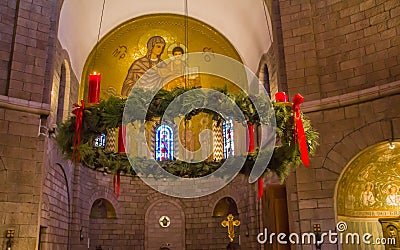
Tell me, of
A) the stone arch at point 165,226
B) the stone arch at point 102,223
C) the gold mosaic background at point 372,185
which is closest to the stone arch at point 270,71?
the gold mosaic background at point 372,185

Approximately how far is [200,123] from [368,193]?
7211 mm

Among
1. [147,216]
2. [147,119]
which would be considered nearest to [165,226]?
[147,216]

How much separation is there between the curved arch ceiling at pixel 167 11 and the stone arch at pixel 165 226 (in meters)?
5.13

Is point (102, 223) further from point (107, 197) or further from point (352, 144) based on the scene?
point (352, 144)

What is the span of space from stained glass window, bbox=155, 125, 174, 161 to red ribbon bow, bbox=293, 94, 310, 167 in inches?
428

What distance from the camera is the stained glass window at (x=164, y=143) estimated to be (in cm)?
1488

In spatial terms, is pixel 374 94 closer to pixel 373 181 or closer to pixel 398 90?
pixel 398 90

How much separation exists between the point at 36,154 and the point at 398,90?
689 cm

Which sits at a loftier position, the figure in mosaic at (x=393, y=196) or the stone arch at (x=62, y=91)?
the stone arch at (x=62, y=91)

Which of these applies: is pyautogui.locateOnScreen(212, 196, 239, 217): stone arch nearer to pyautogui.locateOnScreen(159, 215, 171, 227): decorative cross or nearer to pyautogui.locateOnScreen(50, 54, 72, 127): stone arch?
pyautogui.locateOnScreen(159, 215, 171, 227): decorative cross

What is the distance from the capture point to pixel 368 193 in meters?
8.24

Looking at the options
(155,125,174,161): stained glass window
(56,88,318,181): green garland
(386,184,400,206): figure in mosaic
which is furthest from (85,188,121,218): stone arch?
(56,88,318,181): green garland

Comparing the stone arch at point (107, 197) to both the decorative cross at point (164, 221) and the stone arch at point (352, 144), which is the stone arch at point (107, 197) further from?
the stone arch at point (352, 144)

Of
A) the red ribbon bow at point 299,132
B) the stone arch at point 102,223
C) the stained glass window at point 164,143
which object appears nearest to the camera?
the red ribbon bow at point 299,132
